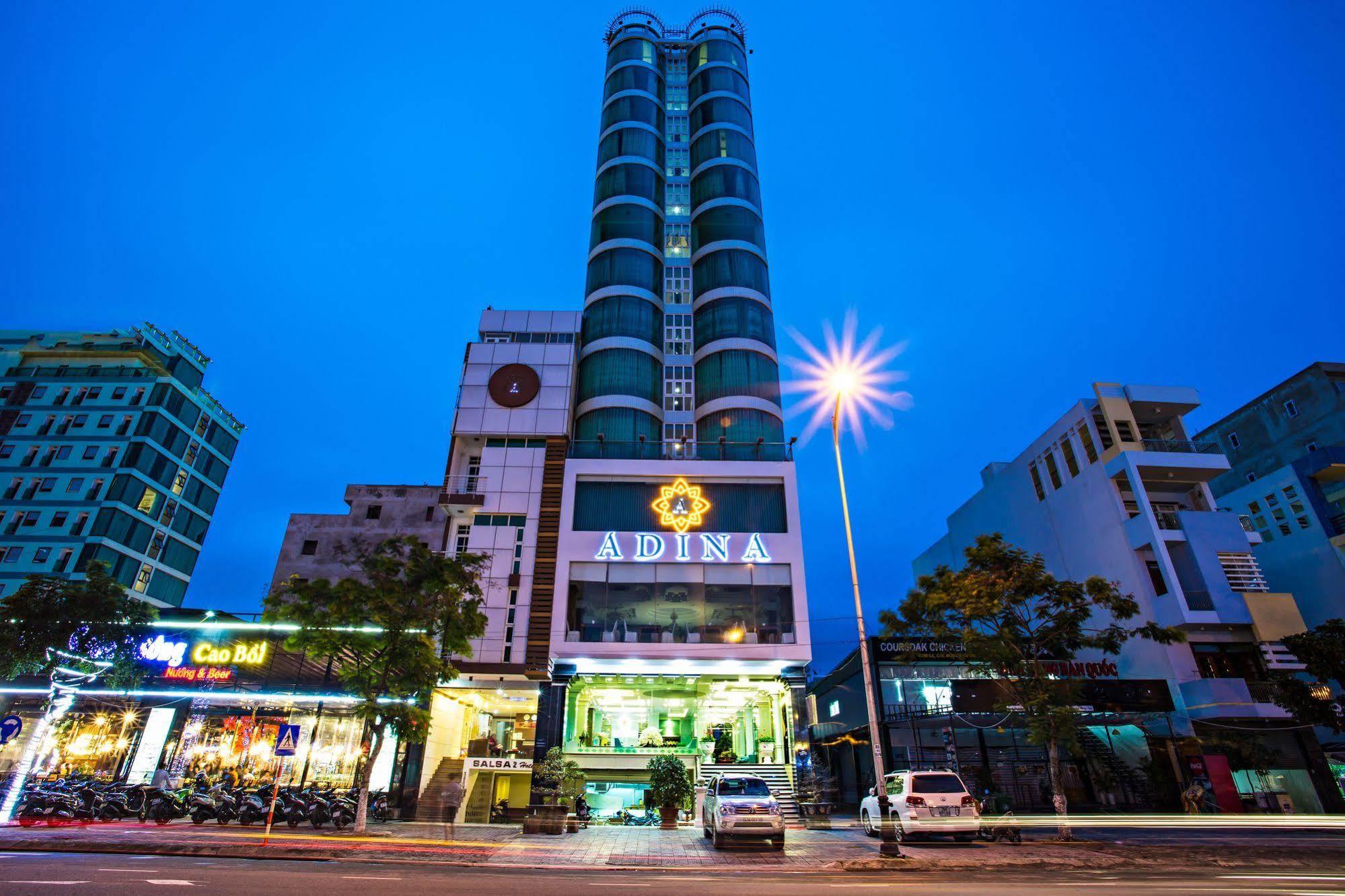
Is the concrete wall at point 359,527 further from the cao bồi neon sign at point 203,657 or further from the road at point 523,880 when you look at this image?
the road at point 523,880

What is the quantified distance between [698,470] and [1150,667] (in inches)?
1058

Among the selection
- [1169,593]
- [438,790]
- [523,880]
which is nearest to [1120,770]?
[1169,593]

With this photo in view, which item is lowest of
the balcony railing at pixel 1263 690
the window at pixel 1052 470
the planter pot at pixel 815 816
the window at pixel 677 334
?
the planter pot at pixel 815 816

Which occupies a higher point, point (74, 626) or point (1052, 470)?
point (1052, 470)

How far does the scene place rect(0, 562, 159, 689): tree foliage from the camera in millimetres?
28328

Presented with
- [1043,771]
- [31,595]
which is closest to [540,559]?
[31,595]

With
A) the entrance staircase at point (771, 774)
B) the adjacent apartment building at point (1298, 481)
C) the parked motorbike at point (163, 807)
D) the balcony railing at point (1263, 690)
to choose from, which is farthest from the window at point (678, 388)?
the balcony railing at point (1263, 690)

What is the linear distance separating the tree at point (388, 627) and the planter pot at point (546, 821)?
562 cm

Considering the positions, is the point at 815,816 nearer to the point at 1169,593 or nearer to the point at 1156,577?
the point at 1169,593

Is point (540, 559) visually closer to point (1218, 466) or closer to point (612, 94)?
point (1218, 466)

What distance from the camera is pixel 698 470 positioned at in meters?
40.5

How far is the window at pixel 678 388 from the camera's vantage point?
5241 centimetres

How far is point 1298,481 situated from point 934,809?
130 feet

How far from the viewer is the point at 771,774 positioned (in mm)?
31969
